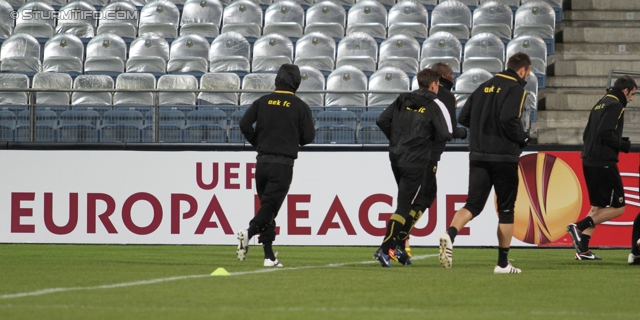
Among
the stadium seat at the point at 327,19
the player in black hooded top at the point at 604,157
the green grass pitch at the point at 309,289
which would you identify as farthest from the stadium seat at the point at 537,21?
the green grass pitch at the point at 309,289

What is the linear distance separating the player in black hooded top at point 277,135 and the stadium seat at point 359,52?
786 cm

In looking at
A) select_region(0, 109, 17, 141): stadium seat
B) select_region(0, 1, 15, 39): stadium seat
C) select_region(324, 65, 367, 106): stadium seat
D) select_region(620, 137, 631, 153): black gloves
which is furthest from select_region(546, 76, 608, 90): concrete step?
select_region(0, 1, 15, 39): stadium seat

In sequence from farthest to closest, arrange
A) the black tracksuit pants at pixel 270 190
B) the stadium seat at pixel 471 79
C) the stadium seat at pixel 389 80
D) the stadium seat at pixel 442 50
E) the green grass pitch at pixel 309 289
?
the stadium seat at pixel 442 50, the stadium seat at pixel 389 80, the stadium seat at pixel 471 79, the black tracksuit pants at pixel 270 190, the green grass pitch at pixel 309 289

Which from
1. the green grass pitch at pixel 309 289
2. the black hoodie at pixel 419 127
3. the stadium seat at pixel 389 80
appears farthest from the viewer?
the stadium seat at pixel 389 80

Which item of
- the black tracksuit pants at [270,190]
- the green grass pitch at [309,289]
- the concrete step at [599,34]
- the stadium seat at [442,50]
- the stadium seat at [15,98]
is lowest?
the green grass pitch at [309,289]

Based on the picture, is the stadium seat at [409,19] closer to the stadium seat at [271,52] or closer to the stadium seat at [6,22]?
the stadium seat at [271,52]

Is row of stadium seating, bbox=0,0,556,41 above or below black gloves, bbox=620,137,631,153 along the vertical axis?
above

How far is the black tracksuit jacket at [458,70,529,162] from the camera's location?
7.96m

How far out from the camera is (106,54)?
55.9 feet

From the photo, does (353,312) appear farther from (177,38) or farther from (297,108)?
(177,38)

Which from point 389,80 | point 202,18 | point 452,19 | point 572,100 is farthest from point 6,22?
point 572,100

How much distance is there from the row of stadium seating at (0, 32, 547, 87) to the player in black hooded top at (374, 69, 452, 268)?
7726 millimetres

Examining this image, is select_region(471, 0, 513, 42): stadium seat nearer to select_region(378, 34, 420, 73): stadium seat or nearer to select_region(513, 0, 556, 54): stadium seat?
select_region(513, 0, 556, 54): stadium seat

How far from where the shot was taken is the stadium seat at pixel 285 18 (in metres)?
17.8
